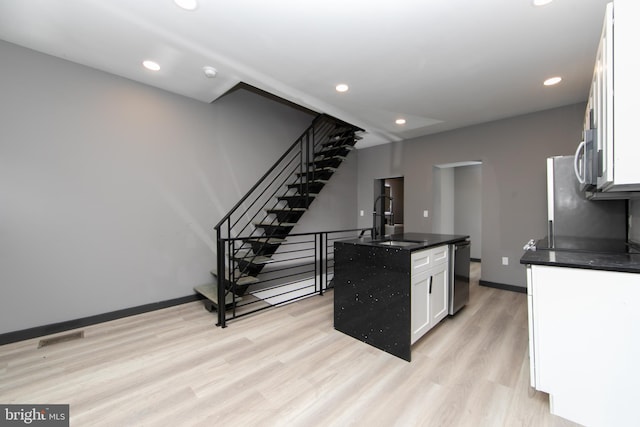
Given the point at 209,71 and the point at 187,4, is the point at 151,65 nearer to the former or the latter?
the point at 209,71

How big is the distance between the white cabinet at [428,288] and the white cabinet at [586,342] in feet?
2.41

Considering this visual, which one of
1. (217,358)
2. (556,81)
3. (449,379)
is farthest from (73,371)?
(556,81)

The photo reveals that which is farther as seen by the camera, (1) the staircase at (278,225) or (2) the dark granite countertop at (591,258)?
(1) the staircase at (278,225)

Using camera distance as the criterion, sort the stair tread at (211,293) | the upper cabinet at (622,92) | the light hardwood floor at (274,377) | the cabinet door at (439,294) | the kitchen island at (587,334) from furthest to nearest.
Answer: the stair tread at (211,293), the cabinet door at (439,294), the light hardwood floor at (274,377), the kitchen island at (587,334), the upper cabinet at (622,92)

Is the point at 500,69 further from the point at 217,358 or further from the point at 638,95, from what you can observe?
the point at 217,358

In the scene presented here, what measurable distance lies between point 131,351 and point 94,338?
0.55 meters

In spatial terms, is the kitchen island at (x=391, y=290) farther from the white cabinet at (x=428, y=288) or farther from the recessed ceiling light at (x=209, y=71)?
the recessed ceiling light at (x=209, y=71)

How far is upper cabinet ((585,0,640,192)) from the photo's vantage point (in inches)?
45.1

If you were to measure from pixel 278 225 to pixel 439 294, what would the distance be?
214 cm

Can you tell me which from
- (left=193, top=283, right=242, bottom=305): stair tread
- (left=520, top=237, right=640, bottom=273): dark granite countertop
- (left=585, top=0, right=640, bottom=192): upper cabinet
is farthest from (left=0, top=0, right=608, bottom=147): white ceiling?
(left=193, top=283, right=242, bottom=305): stair tread

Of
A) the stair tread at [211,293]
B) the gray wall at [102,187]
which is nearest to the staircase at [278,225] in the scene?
the stair tread at [211,293]

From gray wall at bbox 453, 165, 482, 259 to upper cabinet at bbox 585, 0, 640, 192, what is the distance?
486 centimetres

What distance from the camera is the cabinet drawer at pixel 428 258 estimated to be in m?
2.07

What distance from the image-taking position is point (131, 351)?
7.21 ft
